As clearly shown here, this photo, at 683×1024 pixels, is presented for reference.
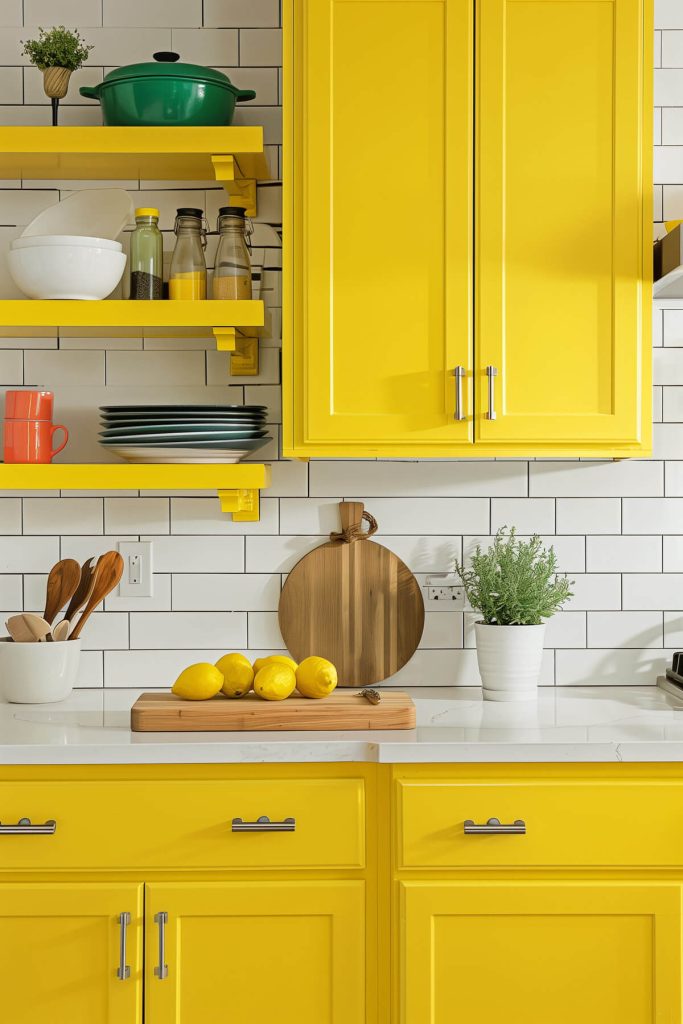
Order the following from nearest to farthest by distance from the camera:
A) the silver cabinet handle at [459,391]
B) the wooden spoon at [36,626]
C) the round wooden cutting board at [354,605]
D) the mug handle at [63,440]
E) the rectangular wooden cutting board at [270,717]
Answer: the rectangular wooden cutting board at [270,717] → the silver cabinet handle at [459,391] → the wooden spoon at [36,626] → the mug handle at [63,440] → the round wooden cutting board at [354,605]

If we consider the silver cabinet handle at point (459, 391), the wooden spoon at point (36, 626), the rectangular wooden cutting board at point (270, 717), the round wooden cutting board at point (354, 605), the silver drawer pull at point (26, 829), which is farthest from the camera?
the round wooden cutting board at point (354, 605)

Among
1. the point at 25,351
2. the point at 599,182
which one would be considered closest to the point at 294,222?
the point at 599,182

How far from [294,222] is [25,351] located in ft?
2.65

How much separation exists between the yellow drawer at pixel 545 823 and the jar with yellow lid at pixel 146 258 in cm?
125

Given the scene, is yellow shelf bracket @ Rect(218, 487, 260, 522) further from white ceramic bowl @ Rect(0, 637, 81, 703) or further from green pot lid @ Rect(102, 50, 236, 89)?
green pot lid @ Rect(102, 50, 236, 89)

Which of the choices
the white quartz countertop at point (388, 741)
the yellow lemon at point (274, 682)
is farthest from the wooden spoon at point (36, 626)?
the yellow lemon at point (274, 682)

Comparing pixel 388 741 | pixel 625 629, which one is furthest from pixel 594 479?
pixel 388 741

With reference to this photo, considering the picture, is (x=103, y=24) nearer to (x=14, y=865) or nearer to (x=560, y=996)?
(x=14, y=865)

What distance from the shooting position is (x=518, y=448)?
2.11 meters

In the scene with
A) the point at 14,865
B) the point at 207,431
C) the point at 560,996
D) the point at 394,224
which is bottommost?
the point at 560,996

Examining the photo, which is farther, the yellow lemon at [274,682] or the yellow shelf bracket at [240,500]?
the yellow shelf bracket at [240,500]

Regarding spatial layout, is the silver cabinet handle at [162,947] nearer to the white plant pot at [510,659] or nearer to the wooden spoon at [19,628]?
the wooden spoon at [19,628]

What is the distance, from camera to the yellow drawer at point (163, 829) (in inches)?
72.2

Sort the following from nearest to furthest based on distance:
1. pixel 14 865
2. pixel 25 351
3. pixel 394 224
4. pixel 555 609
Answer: pixel 14 865 < pixel 394 224 < pixel 555 609 < pixel 25 351
